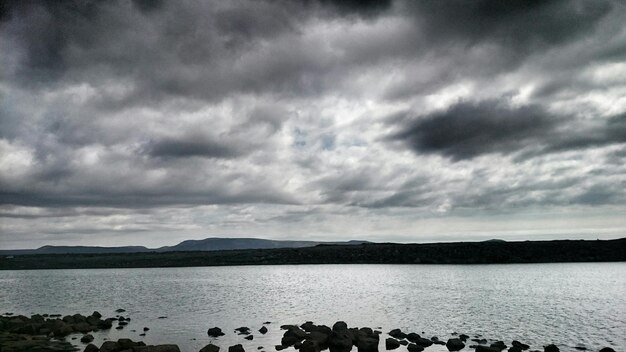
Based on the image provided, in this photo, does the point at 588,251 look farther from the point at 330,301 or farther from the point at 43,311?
the point at 43,311

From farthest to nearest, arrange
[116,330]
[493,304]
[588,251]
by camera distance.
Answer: [588,251] → [493,304] → [116,330]

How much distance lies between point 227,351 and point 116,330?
63.2 feet

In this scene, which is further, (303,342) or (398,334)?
(398,334)

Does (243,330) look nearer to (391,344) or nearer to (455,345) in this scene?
(391,344)

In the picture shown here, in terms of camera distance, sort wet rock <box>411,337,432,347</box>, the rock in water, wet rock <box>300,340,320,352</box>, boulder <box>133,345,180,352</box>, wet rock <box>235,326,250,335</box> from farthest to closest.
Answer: wet rock <box>235,326,250,335</box> → wet rock <box>411,337,432,347</box> → the rock in water → wet rock <box>300,340,320,352</box> → boulder <box>133,345,180,352</box>

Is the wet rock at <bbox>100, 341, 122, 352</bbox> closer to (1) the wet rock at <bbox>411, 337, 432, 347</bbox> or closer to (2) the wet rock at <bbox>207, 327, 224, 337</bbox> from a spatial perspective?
(2) the wet rock at <bbox>207, 327, 224, 337</bbox>

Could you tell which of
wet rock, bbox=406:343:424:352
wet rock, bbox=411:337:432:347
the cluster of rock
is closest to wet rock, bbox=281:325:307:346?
wet rock, bbox=406:343:424:352

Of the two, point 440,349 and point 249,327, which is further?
point 249,327

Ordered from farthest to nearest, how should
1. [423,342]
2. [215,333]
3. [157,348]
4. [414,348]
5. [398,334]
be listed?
[215,333] → [398,334] → [423,342] → [414,348] → [157,348]

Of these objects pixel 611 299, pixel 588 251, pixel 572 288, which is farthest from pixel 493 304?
pixel 588 251

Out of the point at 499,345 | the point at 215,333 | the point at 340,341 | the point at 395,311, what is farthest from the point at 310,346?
the point at 395,311

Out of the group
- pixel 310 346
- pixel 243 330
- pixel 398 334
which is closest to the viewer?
pixel 310 346

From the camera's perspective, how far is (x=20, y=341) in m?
39.7

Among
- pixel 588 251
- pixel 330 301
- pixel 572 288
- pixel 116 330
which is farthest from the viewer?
pixel 588 251
